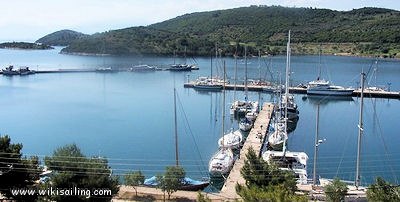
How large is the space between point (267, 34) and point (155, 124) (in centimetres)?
11803

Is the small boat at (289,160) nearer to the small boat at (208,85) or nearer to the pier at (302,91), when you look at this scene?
the pier at (302,91)

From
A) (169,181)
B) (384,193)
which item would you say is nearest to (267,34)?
(169,181)

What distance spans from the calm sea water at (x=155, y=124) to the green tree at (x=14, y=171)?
10.4 m

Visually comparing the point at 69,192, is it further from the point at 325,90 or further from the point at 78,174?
the point at 325,90

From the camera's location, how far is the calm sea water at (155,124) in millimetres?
30125

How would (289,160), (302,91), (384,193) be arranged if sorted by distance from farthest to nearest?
(302,91) → (289,160) → (384,193)

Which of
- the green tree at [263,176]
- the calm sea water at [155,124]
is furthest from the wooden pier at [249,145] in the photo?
the calm sea water at [155,124]

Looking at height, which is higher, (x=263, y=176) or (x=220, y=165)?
(x=263, y=176)

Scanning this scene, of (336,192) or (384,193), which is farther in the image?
(336,192)

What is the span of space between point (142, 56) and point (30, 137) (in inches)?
3729

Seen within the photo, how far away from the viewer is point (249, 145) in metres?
30.6

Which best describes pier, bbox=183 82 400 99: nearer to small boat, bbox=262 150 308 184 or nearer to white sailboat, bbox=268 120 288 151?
white sailboat, bbox=268 120 288 151

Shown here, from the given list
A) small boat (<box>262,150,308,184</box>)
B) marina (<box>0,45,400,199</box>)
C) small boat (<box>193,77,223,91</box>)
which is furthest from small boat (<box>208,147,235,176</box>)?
small boat (<box>193,77,223,91</box>)

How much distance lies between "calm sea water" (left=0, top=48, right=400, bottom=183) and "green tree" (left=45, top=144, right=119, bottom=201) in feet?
36.7
